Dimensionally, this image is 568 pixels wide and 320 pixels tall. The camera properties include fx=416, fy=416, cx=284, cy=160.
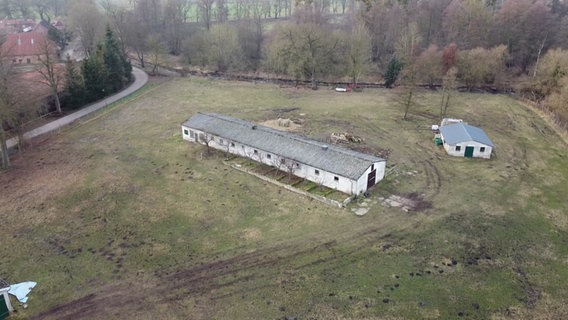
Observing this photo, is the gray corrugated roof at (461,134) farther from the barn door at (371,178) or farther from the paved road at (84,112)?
the paved road at (84,112)

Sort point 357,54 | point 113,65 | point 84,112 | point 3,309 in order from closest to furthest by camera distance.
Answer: point 3,309
point 84,112
point 113,65
point 357,54

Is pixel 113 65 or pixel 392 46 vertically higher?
pixel 392 46

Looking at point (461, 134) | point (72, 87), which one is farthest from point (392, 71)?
point (72, 87)

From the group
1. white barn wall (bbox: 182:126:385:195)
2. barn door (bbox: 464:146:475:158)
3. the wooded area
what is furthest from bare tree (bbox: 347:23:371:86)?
white barn wall (bbox: 182:126:385:195)

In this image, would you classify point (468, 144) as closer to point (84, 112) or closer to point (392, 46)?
point (392, 46)

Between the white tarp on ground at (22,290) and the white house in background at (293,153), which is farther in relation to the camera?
the white house in background at (293,153)

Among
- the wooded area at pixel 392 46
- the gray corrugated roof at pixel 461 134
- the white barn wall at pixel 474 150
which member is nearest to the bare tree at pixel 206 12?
the wooded area at pixel 392 46
